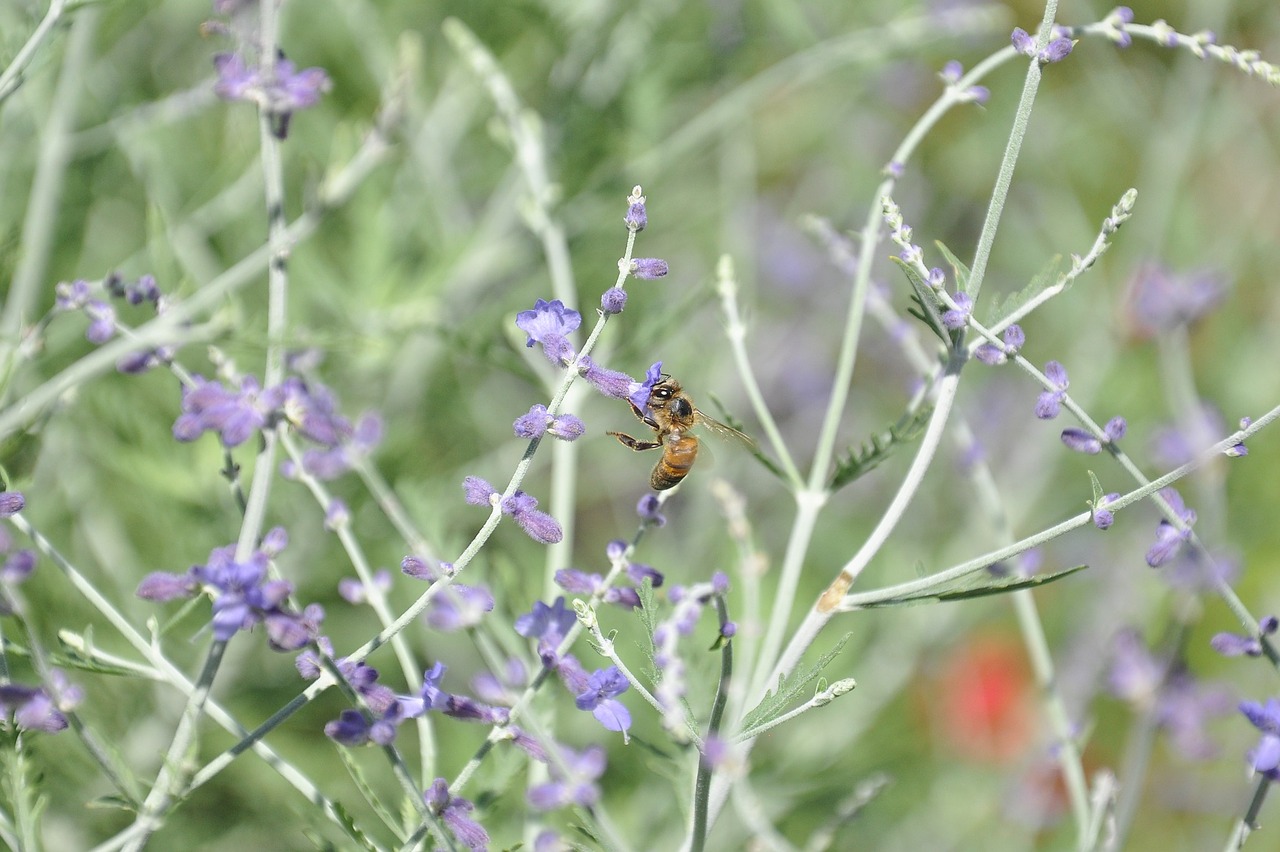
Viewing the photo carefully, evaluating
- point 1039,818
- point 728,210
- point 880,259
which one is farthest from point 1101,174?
point 1039,818

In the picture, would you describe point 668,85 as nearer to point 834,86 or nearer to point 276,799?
point 834,86

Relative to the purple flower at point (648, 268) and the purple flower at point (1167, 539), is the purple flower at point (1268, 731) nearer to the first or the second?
the purple flower at point (1167, 539)

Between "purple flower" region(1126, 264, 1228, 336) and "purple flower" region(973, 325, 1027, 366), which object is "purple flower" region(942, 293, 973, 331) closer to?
"purple flower" region(973, 325, 1027, 366)

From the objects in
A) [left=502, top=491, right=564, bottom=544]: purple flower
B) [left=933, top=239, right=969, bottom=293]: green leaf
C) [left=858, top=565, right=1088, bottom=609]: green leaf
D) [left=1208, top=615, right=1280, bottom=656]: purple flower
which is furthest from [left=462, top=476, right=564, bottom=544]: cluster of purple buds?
[left=1208, top=615, right=1280, bottom=656]: purple flower

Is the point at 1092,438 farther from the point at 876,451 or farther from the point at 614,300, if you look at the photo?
the point at 614,300

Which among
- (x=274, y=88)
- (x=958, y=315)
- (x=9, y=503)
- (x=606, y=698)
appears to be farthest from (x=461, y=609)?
(x=274, y=88)

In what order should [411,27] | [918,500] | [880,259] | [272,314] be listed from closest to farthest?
[272,314]
[411,27]
[918,500]
[880,259]
